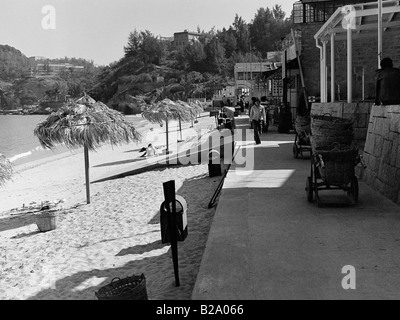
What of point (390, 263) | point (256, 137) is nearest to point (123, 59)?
point (256, 137)

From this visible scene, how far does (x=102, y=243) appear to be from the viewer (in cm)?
695

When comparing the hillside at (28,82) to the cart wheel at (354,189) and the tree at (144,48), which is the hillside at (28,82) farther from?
the cart wheel at (354,189)

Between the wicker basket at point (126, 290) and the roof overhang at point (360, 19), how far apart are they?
294 inches

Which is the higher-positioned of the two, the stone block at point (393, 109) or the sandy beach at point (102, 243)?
the stone block at point (393, 109)

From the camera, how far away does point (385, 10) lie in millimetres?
9688

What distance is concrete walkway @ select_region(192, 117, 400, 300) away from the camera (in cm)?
357

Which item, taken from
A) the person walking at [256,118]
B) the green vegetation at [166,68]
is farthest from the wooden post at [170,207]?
the green vegetation at [166,68]

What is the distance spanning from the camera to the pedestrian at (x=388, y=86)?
6.99 meters

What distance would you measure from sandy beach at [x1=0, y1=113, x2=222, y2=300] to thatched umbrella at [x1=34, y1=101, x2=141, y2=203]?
4.14 feet

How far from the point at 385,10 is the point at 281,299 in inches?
317

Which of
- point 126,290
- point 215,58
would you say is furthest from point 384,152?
point 215,58

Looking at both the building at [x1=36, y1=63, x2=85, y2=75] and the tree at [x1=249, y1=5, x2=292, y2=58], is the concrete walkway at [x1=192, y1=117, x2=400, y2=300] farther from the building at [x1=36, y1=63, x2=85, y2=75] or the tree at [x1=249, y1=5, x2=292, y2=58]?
the building at [x1=36, y1=63, x2=85, y2=75]

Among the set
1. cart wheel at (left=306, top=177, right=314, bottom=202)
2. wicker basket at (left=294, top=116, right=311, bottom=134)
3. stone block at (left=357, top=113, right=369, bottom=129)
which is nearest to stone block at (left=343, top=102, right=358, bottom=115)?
stone block at (left=357, top=113, right=369, bottom=129)

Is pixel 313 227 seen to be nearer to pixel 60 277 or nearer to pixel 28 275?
pixel 60 277
